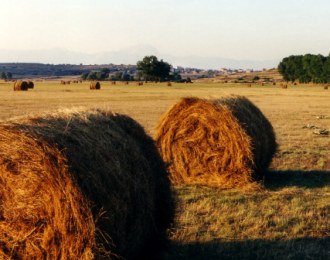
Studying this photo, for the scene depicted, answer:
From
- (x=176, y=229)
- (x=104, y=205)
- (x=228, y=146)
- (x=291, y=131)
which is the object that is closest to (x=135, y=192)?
(x=104, y=205)

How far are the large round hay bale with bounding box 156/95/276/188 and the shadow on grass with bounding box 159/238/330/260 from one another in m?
3.85

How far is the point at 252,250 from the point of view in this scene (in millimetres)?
7629

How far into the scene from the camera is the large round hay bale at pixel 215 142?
39.6 feet

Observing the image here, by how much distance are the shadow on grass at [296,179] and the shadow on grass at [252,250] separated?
3.99m

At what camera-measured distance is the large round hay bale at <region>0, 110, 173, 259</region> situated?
534 centimetres

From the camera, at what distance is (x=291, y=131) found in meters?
21.8

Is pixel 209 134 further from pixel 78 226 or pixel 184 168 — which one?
pixel 78 226

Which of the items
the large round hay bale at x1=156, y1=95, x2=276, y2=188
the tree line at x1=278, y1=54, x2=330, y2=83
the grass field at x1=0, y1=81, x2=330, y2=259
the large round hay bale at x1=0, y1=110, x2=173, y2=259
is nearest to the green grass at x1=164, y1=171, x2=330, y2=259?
the grass field at x1=0, y1=81, x2=330, y2=259

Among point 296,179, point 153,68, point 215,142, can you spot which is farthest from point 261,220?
point 153,68

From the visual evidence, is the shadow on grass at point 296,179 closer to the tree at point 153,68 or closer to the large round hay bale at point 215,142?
the large round hay bale at point 215,142

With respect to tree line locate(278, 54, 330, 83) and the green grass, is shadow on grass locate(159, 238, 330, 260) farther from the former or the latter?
tree line locate(278, 54, 330, 83)

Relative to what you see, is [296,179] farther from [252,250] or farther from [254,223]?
[252,250]

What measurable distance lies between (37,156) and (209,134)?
762 cm

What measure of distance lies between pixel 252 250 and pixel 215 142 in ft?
16.8
